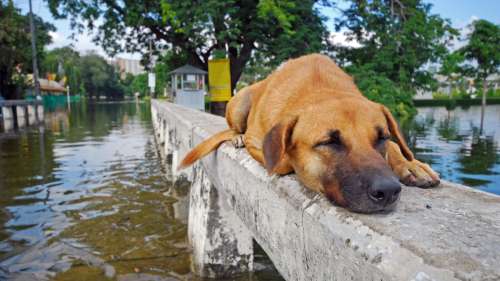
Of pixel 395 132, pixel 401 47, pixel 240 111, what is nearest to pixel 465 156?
pixel 401 47

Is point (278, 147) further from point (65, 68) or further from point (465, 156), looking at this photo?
point (65, 68)

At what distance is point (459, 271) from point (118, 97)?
133 metres

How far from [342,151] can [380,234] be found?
80 centimetres

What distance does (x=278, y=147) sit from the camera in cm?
235

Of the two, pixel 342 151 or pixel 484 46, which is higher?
pixel 484 46

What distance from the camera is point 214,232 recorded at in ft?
12.0

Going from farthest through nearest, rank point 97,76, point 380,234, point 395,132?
point 97,76
point 395,132
point 380,234

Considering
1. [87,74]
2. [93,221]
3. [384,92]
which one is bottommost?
[93,221]

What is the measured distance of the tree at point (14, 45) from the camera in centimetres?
3225

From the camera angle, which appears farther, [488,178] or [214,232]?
[488,178]

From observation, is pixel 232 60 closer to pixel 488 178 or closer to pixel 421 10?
pixel 421 10

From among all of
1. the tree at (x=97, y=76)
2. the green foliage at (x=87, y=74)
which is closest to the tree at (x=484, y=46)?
the green foliage at (x=87, y=74)

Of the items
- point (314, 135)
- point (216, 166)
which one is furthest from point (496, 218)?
point (216, 166)

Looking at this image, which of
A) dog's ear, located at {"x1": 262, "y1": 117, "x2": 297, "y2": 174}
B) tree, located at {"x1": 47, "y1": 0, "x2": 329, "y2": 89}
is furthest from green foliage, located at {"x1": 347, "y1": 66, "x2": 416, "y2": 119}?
dog's ear, located at {"x1": 262, "y1": 117, "x2": 297, "y2": 174}
